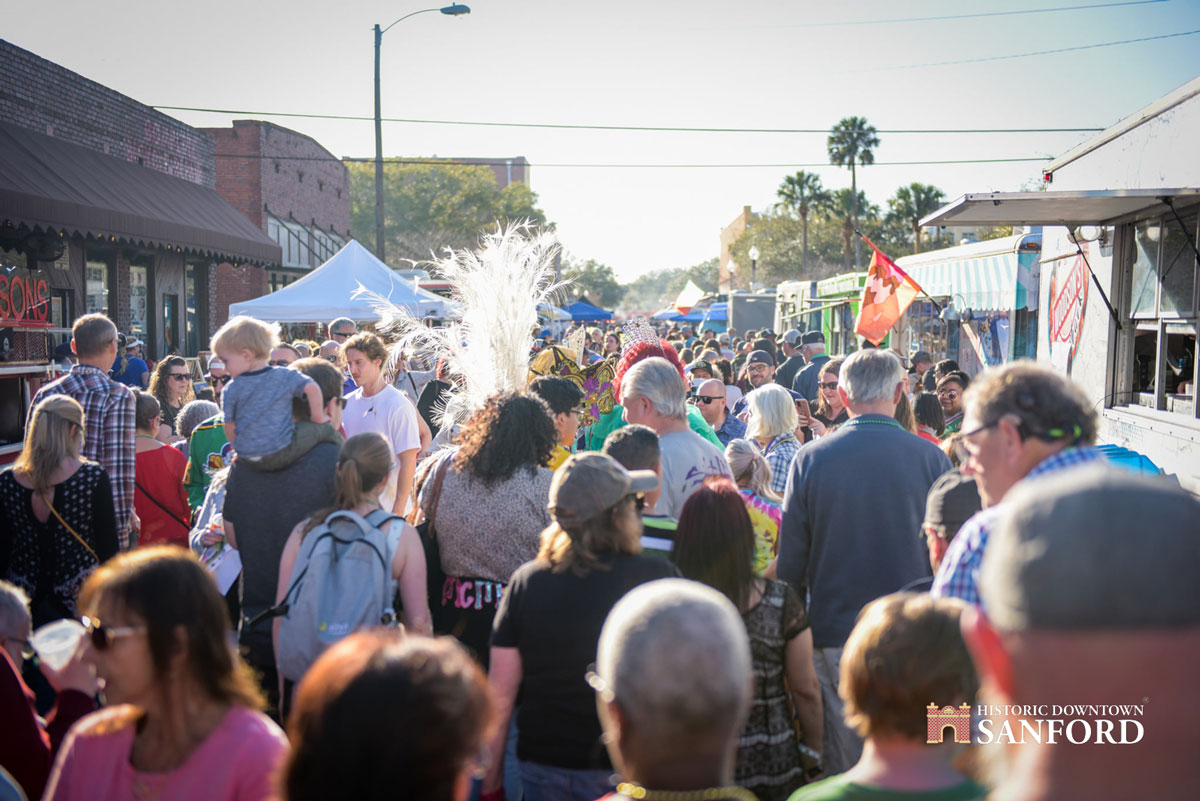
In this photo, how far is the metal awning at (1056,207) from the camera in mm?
6230

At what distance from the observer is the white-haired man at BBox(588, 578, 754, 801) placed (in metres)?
1.65

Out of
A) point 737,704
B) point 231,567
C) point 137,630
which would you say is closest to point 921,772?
point 737,704

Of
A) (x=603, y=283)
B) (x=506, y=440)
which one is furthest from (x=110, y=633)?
(x=603, y=283)

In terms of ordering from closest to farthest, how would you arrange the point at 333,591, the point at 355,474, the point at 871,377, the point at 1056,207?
the point at 333,591
the point at 355,474
the point at 871,377
the point at 1056,207

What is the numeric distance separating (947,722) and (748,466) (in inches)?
101

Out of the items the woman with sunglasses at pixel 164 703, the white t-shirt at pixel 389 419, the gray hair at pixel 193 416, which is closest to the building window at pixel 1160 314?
the white t-shirt at pixel 389 419

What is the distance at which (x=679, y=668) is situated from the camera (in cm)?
165

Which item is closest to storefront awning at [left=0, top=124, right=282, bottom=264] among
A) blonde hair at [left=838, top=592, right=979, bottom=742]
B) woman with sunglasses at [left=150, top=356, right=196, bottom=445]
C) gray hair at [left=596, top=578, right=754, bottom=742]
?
woman with sunglasses at [left=150, top=356, right=196, bottom=445]

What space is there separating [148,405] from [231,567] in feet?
4.31

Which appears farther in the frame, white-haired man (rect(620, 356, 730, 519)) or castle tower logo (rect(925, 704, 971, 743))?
white-haired man (rect(620, 356, 730, 519))

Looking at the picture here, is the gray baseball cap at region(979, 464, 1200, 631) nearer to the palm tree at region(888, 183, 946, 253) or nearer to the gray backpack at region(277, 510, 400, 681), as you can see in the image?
the gray backpack at region(277, 510, 400, 681)

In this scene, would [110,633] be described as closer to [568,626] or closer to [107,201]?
[568,626]

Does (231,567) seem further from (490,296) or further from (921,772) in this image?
(921,772)

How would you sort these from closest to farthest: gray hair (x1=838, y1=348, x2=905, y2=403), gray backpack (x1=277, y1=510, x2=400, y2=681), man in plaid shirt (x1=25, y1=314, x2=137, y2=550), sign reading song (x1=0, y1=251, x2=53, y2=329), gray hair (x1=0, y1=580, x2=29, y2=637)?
gray hair (x1=0, y1=580, x2=29, y2=637), gray backpack (x1=277, y1=510, x2=400, y2=681), gray hair (x1=838, y1=348, x2=905, y2=403), man in plaid shirt (x1=25, y1=314, x2=137, y2=550), sign reading song (x1=0, y1=251, x2=53, y2=329)
